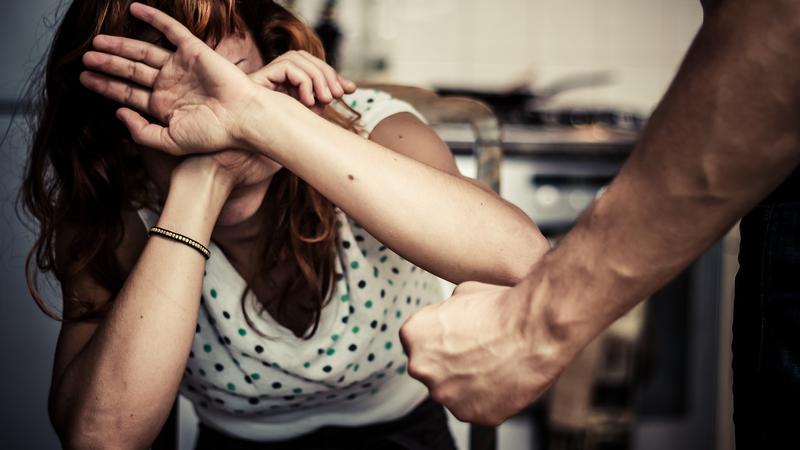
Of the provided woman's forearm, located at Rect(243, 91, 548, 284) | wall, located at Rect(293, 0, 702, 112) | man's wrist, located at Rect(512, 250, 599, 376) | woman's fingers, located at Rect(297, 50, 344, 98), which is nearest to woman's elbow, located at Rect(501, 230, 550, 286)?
woman's forearm, located at Rect(243, 91, 548, 284)

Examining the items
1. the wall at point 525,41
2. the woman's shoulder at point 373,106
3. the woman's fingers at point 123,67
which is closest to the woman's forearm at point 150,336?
the woman's fingers at point 123,67

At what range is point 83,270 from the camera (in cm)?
82

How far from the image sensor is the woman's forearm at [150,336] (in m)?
0.69

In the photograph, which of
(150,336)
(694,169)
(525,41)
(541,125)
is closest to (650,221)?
(694,169)

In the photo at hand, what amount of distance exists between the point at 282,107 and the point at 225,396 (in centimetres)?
42

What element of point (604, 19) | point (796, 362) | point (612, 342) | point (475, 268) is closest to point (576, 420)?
point (612, 342)

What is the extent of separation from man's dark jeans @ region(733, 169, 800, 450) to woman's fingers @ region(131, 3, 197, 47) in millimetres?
505

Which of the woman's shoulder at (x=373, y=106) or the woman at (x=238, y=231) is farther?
the woman's shoulder at (x=373, y=106)

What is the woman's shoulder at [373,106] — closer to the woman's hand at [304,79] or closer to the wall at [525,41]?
the woman's hand at [304,79]

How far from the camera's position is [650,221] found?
1.39 ft

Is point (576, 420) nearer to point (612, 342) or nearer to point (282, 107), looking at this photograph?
point (612, 342)

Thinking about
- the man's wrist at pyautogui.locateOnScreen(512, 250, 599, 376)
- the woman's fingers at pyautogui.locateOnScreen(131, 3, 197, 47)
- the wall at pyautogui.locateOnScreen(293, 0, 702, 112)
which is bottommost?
the man's wrist at pyautogui.locateOnScreen(512, 250, 599, 376)

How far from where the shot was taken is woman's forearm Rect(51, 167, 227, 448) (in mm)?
687

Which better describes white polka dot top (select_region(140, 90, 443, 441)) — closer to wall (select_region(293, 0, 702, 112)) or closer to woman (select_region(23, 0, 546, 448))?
woman (select_region(23, 0, 546, 448))
